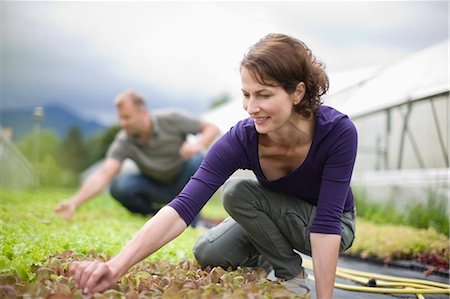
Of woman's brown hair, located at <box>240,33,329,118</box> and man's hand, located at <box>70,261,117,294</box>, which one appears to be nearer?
man's hand, located at <box>70,261,117,294</box>

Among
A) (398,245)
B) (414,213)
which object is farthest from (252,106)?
(414,213)

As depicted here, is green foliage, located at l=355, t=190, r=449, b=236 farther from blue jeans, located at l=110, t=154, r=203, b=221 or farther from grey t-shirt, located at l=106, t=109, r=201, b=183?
grey t-shirt, located at l=106, t=109, r=201, b=183

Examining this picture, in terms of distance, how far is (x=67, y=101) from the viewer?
2850 cm

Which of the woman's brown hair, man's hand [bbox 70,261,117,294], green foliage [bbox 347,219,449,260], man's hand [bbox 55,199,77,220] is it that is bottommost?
green foliage [bbox 347,219,449,260]

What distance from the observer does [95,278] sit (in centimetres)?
193

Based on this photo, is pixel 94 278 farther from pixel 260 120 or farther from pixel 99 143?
pixel 99 143

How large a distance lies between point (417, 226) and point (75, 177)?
14823mm

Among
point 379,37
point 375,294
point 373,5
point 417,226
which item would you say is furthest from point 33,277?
point 379,37

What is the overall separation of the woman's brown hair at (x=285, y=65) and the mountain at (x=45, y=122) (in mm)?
6918

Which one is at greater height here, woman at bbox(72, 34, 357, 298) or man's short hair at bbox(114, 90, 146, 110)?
man's short hair at bbox(114, 90, 146, 110)

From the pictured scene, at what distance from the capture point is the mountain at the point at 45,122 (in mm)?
10656

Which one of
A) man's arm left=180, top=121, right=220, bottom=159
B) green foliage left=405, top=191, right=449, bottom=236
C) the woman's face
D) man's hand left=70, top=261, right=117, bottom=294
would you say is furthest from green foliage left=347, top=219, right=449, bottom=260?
man's hand left=70, top=261, right=117, bottom=294

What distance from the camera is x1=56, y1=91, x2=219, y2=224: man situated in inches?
236

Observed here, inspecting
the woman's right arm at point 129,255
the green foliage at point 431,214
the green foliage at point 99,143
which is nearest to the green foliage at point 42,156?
the green foliage at point 99,143
